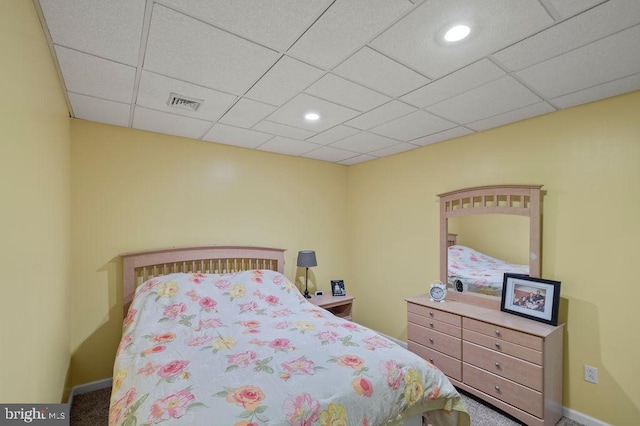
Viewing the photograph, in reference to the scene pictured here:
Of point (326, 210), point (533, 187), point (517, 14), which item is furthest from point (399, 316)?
point (517, 14)

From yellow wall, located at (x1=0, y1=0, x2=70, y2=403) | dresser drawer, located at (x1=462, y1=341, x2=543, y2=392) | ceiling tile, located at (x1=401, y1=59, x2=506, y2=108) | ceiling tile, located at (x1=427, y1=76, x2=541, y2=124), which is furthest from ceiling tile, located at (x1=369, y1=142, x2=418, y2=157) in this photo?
yellow wall, located at (x1=0, y1=0, x2=70, y2=403)

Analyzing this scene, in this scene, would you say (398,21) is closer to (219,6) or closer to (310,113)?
(219,6)

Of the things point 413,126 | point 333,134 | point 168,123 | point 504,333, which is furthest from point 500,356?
point 168,123

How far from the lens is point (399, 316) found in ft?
11.9

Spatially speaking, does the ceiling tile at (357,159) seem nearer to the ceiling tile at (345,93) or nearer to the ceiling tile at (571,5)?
the ceiling tile at (345,93)

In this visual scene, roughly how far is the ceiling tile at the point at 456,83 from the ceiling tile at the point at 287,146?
4.68ft

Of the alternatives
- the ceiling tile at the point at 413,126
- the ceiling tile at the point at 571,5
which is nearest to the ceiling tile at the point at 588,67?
the ceiling tile at the point at 571,5

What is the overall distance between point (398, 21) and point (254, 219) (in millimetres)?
2676

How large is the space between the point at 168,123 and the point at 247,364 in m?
2.21

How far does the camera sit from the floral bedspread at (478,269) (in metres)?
2.67

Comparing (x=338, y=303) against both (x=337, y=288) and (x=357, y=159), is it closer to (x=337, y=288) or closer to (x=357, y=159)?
(x=337, y=288)

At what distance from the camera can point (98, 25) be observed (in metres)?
1.37

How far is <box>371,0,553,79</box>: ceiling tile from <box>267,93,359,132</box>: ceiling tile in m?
0.73

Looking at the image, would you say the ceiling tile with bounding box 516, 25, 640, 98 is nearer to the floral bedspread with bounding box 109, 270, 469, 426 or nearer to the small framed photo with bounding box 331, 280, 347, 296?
the floral bedspread with bounding box 109, 270, 469, 426
